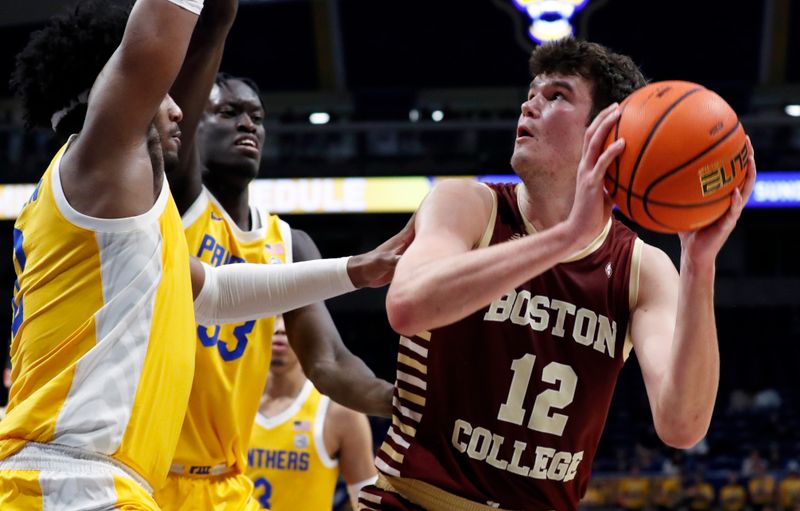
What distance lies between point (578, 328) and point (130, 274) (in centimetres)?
126

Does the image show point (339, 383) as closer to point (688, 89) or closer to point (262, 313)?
point (262, 313)

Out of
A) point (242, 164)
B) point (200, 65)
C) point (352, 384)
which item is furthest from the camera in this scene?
point (242, 164)

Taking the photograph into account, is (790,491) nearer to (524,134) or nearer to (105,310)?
(524,134)

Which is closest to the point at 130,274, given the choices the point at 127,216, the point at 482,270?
the point at 127,216

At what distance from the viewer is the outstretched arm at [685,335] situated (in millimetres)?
2492

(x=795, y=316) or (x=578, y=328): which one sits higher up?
(x=795, y=316)

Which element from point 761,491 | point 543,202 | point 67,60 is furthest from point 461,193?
point 761,491

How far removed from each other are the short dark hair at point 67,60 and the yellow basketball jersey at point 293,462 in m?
2.77

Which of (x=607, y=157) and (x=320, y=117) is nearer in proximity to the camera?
(x=607, y=157)

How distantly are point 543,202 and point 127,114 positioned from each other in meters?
1.26

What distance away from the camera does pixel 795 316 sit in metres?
20.8

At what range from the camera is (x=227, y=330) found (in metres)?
3.82

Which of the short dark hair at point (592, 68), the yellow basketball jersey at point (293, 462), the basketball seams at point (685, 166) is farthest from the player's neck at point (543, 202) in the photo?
the yellow basketball jersey at point (293, 462)

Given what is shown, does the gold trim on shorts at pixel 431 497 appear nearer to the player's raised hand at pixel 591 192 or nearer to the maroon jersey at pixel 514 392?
the maroon jersey at pixel 514 392
